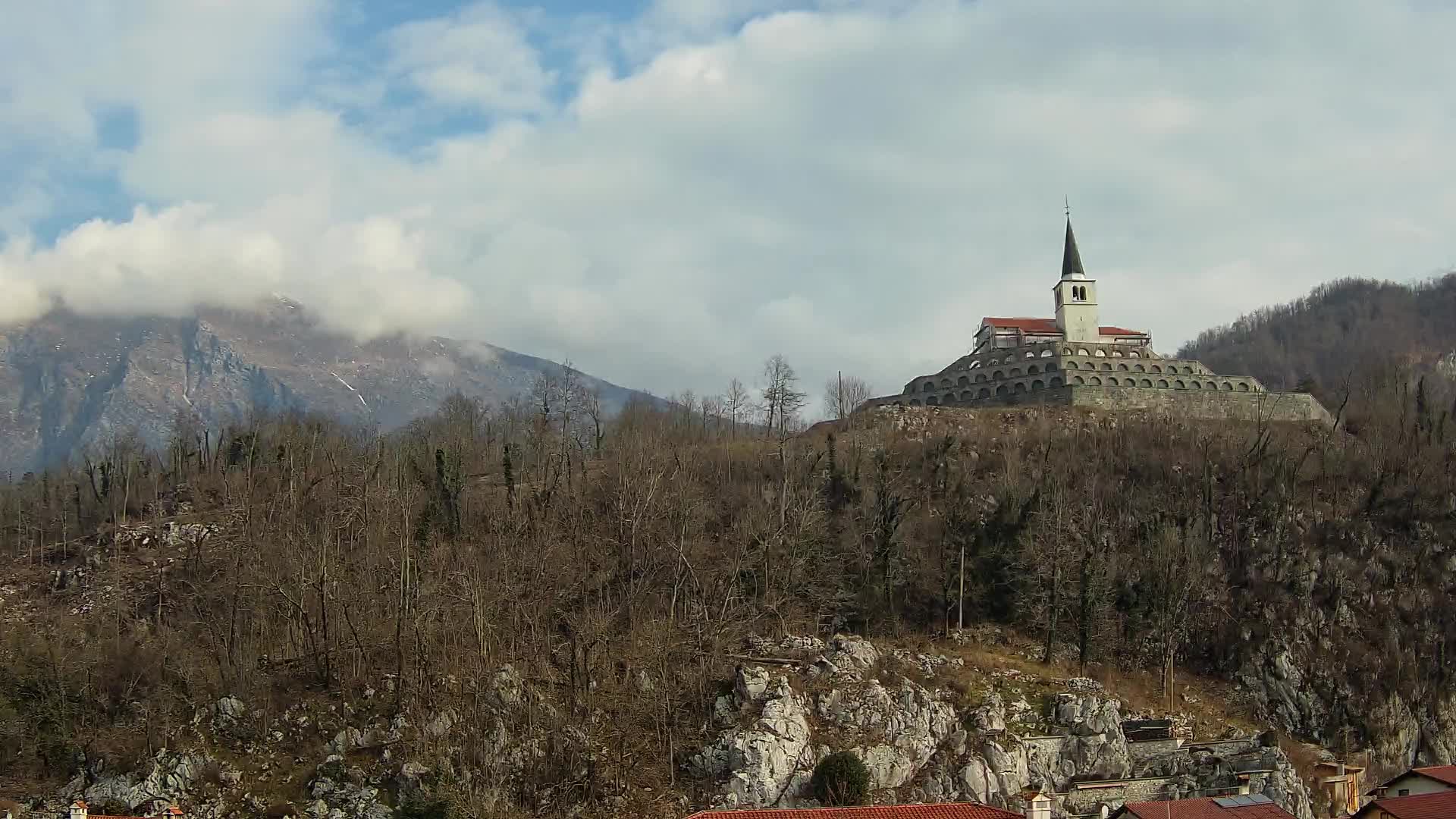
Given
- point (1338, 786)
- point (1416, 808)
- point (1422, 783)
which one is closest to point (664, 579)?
point (1338, 786)

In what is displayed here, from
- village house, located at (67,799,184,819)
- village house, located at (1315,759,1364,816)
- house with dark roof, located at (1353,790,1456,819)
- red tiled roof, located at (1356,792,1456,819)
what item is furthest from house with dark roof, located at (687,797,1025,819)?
village house, located at (1315,759,1364,816)

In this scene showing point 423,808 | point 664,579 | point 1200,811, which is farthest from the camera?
point 664,579

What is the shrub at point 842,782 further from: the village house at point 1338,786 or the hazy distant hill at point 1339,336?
the hazy distant hill at point 1339,336

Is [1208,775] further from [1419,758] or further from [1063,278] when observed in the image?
[1063,278]

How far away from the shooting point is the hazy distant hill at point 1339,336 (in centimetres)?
15900

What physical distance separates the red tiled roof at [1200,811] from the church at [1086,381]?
48.8 meters

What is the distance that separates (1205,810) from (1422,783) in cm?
1007

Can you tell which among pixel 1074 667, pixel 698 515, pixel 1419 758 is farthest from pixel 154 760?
pixel 1419 758

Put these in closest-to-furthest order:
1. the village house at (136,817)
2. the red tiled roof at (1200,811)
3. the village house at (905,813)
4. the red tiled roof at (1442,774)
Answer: the red tiled roof at (1200,811), the village house at (905,813), the village house at (136,817), the red tiled roof at (1442,774)

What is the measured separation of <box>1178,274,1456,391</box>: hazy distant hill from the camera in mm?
159000

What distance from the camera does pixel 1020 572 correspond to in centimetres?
6431

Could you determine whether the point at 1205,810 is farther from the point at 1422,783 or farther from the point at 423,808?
the point at 423,808

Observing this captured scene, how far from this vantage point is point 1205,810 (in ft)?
127

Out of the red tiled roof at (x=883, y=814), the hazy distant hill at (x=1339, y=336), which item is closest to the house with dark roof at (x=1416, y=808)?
the red tiled roof at (x=883, y=814)
